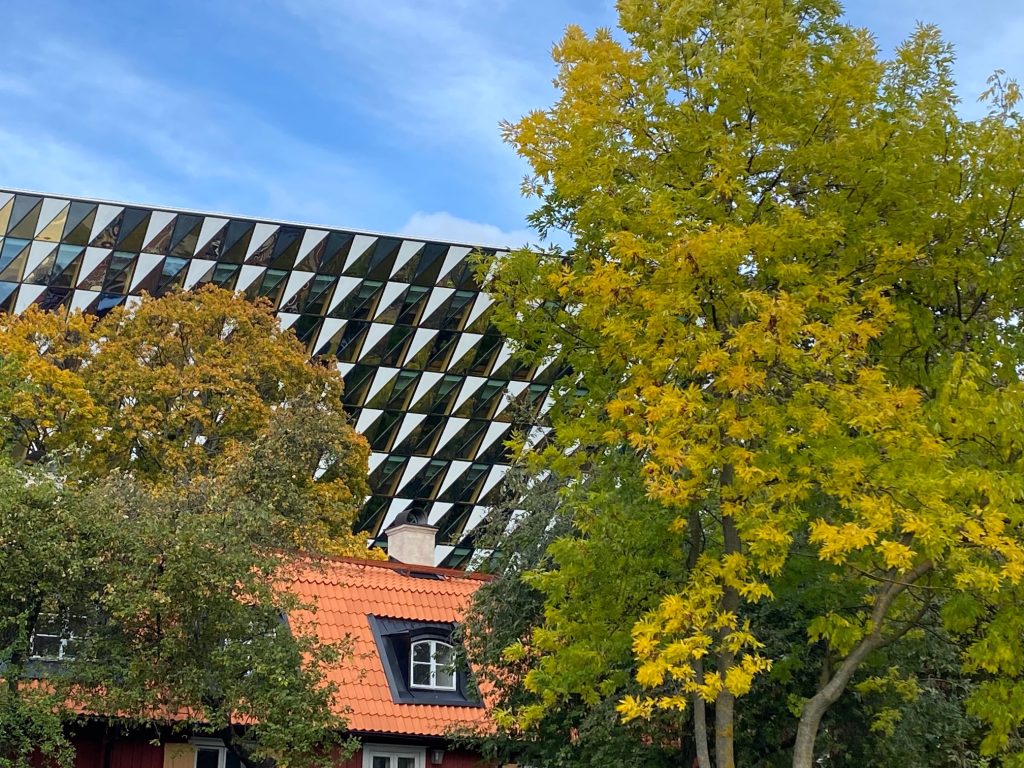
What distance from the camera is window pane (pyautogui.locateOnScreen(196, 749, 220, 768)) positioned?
25.0 metres

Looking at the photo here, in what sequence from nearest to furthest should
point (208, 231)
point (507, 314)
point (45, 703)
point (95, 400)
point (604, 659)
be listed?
1. point (604, 659)
2. point (507, 314)
3. point (45, 703)
4. point (95, 400)
5. point (208, 231)

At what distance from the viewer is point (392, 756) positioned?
26.4m

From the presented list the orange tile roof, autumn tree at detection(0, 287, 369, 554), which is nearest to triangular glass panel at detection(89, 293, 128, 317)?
autumn tree at detection(0, 287, 369, 554)

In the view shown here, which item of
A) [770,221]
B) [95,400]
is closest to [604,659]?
[770,221]

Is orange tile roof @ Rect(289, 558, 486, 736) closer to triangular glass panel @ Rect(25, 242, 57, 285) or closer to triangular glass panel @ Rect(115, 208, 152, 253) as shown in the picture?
triangular glass panel @ Rect(115, 208, 152, 253)

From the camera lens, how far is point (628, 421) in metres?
15.2

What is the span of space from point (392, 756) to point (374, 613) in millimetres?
3056

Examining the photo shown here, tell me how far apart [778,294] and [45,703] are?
460 inches

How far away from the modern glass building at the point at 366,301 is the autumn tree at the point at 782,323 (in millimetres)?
45527

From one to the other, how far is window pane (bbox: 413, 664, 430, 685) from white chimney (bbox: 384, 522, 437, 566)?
293 inches

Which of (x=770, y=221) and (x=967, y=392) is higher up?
(x=770, y=221)

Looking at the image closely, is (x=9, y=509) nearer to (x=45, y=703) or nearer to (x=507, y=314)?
(x=45, y=703)

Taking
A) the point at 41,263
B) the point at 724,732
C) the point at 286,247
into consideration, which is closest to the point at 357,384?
the point at 286,247

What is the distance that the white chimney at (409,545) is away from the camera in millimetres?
35250
